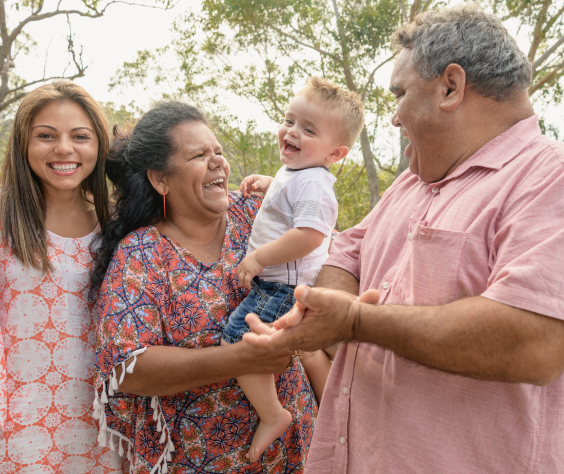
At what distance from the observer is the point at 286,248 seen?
228 centimetres

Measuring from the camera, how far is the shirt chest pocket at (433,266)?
59.4 inches

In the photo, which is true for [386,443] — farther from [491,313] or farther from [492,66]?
[492,66]

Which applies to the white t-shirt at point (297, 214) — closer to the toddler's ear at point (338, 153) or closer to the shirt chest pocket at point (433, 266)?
the toddler's ear at point (338, 153)

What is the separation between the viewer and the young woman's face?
2434 mm

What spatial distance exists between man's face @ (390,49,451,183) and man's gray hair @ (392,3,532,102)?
4cm

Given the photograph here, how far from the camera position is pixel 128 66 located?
41.2 ft

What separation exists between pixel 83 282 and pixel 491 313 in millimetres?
1918

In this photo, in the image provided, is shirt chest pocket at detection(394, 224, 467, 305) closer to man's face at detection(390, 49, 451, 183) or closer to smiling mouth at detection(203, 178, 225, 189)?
man's face at detection(390, 49, 451, 183)

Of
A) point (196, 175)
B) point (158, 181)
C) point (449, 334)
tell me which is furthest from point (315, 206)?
point (449, 334)

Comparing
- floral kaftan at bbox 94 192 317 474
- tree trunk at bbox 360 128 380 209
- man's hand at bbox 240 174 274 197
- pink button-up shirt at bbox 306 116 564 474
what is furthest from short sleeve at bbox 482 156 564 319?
tree trunk at bbox 360 128 380 209

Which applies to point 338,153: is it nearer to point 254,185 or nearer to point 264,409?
point 254,185

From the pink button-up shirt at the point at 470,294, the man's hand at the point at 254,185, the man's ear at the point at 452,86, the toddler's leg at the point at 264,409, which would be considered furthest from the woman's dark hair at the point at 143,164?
the man's ear at the point at 452,86

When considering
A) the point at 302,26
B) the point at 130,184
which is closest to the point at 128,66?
the point at 302,26

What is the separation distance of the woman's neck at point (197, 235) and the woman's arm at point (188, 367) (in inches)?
21.4
